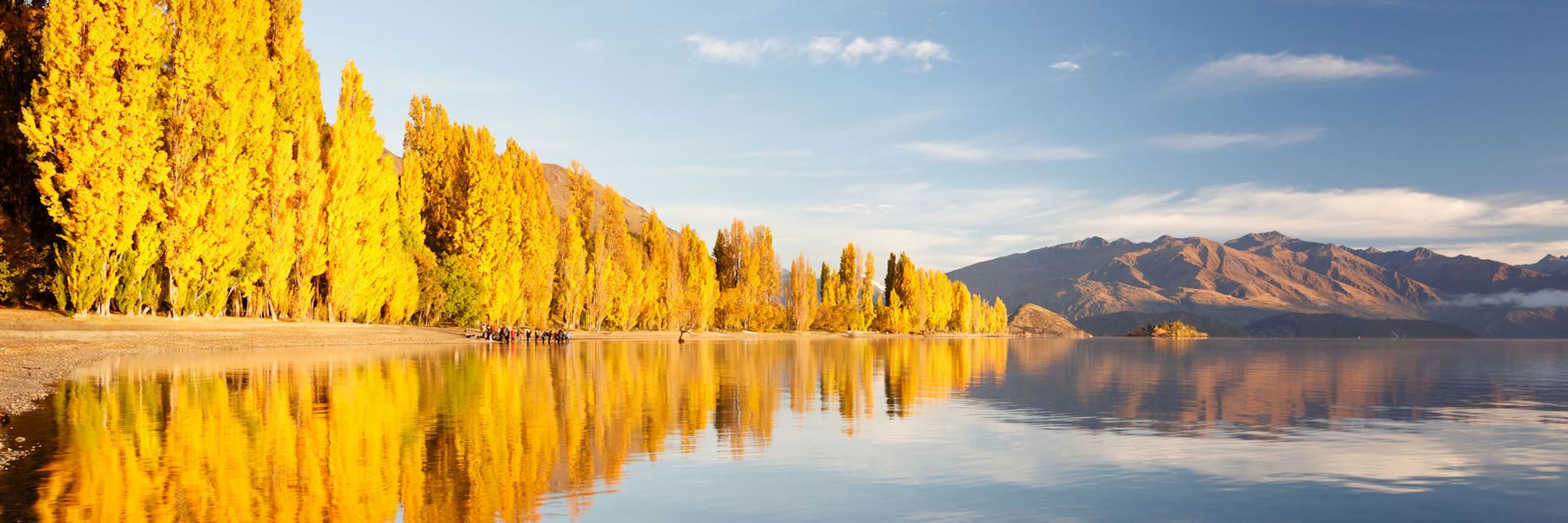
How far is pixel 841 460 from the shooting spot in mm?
13039

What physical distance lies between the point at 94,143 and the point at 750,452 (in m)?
38.4

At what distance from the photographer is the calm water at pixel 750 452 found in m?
9.64

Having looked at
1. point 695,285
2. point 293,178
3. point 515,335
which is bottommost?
point 515,335

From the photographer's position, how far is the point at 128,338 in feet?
121

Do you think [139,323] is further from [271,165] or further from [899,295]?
[899,295]

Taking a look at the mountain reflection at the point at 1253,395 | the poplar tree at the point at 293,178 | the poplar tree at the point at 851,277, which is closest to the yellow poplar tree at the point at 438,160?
the poplar tree at the point at 293,178

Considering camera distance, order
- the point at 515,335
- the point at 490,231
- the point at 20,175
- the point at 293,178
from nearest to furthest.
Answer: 1. the point at 20,175
2. the point at 293,178
3. the point at 515,335
4. the point at 490,231

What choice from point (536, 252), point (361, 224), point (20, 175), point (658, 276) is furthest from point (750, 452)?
point (658, 276)

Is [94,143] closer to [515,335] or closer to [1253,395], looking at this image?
[515,335]

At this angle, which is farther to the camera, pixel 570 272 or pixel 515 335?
pixel 570 272

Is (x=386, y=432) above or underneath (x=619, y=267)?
underneath

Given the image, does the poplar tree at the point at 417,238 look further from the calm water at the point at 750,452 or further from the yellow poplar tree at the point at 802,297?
the yellow poplar tree at the point at 802,297

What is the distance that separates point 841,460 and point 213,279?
41.7 m

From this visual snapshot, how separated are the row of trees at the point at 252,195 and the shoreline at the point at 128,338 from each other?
1407mm
